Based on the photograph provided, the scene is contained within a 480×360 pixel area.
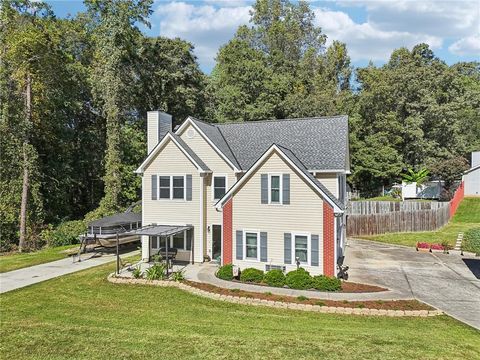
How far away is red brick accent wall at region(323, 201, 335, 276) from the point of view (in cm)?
1742

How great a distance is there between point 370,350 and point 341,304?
4937 mm

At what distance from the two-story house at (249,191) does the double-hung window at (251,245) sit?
5 cm

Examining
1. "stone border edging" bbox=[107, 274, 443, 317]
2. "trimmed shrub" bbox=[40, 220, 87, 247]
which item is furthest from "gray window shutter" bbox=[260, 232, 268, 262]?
"trimmed shrub" bbox=[40, 220, 87, 247]

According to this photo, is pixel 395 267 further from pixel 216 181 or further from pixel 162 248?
pixel 162 248

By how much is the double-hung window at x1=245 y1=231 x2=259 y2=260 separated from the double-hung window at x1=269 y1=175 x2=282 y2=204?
2.00 metres

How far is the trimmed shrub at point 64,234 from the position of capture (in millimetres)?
29938

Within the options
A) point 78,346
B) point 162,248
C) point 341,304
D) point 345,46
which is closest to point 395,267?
point 341,304

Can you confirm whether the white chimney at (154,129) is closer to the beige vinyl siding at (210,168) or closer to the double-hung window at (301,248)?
the beige vinyl siding at (210,168)

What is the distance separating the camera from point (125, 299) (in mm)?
15164

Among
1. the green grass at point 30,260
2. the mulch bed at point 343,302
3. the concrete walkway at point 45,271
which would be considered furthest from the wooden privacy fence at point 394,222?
the green grass at point 30,260

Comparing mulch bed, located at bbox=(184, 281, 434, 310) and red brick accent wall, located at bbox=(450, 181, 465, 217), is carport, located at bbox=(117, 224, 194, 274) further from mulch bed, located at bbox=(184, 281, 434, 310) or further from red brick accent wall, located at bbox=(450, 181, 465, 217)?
red brick accent wall, located at bbox=(450, 181, 465, 217)

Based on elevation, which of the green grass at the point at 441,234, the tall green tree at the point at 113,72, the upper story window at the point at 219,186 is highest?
the tall green tree at the point at 113,72

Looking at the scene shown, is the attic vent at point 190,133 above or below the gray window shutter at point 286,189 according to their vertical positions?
above

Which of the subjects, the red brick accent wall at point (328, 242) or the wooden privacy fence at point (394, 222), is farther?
the wooden privacy fence at point (394, 222)
